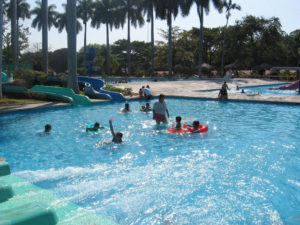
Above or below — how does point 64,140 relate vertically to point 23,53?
below

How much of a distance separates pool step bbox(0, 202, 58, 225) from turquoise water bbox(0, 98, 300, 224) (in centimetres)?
150

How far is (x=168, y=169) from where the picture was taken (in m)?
6.67

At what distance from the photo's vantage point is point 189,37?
6072 cm

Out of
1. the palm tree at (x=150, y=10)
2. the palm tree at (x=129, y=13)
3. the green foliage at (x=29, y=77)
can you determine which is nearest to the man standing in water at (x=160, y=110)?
the green foliage at (x=29, y=77)

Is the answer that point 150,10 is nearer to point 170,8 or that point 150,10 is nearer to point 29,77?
point 170,8

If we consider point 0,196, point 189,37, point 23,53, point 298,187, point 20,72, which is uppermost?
point 189,37

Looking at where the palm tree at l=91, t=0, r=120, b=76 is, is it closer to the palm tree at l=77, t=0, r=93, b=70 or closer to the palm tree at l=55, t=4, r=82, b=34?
the palm tree at l=77, t=0, r=93, b=70

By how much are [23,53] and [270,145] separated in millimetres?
51700

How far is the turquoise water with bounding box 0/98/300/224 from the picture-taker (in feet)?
15.7

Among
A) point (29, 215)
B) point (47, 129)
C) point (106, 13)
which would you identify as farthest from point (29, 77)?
point (106, 13)

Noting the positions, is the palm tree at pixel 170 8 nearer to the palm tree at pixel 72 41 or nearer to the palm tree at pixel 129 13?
the palm tree at pixel 129 13

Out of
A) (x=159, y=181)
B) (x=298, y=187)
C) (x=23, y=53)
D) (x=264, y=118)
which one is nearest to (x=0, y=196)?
(x=159, y=181)

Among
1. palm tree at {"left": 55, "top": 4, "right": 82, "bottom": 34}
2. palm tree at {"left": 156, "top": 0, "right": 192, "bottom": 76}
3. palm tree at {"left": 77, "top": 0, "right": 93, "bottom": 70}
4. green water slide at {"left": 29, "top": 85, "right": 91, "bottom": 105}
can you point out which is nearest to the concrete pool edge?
green water slide at {"left": 29, "top": 85, "right": 91, "bottom": 105}

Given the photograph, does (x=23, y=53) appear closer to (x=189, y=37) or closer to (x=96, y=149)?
(x=189, y=37)
